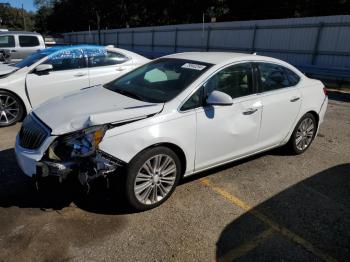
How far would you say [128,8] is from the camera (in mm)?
55688

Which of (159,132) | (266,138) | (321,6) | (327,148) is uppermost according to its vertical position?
(321,6)

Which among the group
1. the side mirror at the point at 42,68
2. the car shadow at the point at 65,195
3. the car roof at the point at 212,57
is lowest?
the car shadow at the point at 65,195

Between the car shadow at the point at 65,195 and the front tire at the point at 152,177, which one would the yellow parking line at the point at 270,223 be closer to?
the car shadow at the point at 65,195

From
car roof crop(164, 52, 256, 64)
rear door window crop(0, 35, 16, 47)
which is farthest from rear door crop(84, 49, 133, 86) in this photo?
rear door window crop(0, 35, 16, 47)

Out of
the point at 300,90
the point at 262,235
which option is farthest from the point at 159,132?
the point at 300,90

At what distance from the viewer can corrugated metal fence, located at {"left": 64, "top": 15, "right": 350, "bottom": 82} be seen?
15242 millimetres

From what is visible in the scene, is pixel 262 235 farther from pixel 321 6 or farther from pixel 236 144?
pixel 321 6

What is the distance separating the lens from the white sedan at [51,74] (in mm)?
6492

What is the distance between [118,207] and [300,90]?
312 centimetres

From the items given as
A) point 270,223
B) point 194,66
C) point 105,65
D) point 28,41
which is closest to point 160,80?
point 194,66

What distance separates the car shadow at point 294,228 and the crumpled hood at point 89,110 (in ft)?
4.90

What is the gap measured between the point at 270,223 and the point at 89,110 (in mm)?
2228

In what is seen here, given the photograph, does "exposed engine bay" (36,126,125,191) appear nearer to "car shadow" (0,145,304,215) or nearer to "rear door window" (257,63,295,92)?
"car shadow" (0,145,304,215)

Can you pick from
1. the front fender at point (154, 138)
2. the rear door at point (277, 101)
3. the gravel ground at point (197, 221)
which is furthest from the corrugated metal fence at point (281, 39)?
the front fender at point (154, 138)
